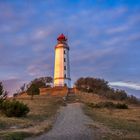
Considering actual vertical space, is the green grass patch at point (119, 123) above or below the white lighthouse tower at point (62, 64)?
below

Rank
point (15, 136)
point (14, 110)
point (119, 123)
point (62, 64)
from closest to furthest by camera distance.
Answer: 1. point (15, 136)
2. point (119, 123)
3. point (14, 110)
4. point (62, 64)

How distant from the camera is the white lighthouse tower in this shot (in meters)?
84.1

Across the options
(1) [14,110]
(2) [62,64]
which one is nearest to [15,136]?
(1) [14,110]

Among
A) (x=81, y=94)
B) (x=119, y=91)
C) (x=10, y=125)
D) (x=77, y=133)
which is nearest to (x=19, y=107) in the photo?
(x=10, y=125)

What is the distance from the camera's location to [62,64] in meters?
85.4

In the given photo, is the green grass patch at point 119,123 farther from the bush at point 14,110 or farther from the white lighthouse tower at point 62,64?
the white lighthouse tower at point 62,64

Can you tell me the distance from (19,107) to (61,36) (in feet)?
196

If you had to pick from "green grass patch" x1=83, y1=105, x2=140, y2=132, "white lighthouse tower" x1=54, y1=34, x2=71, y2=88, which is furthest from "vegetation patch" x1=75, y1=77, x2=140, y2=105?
"green grass patch" x1=83, y1=105, x2=140, y2=132

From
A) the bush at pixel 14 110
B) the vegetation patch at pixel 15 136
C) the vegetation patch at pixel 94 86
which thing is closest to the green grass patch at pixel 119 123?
the bush at pixel 14 110

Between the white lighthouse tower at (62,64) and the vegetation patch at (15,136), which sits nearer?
the vegetation patch at (15,136)

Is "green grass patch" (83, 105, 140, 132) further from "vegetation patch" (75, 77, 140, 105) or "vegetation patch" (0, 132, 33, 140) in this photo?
"vegetation patch" (75, 77, 140, 105)

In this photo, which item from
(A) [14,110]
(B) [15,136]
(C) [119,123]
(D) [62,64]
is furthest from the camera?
(D) [62,64]

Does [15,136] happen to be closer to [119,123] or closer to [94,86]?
[119,123]

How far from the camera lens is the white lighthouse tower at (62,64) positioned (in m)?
84.1
